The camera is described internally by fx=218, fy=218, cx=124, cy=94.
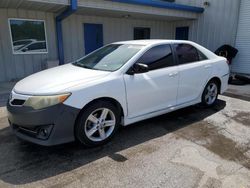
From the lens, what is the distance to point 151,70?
362 centimetres

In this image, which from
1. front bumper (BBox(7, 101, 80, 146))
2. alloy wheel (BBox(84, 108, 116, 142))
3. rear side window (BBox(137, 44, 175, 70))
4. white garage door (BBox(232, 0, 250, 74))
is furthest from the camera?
white garage door (BBox(232, 0, 250, 74))

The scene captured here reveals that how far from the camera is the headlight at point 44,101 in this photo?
8.82 ft

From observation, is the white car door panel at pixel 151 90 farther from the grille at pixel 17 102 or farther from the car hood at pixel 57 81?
the grille at pixel 17 102

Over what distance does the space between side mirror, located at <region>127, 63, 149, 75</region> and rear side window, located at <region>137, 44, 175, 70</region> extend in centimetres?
16

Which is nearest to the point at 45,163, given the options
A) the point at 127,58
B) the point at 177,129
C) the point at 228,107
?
the point at 127,58

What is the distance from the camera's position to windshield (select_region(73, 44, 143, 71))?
347 centimetres

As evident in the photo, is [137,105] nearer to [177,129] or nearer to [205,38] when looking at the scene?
[177,129]

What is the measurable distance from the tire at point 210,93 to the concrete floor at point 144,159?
822 millimetres

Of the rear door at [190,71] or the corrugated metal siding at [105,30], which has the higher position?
the corrugated metal siding at [105,30]

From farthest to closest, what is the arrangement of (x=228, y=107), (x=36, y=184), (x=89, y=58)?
1. (x=228, y=107)
2. (x=89, y=58)
3. (x=36, y=184)

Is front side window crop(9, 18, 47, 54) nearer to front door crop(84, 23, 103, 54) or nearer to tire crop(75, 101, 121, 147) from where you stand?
front door crop(84, 23, 103, 54)

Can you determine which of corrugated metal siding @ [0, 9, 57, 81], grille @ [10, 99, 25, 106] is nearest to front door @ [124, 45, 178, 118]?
grille @ [10, 99, 25, 106]

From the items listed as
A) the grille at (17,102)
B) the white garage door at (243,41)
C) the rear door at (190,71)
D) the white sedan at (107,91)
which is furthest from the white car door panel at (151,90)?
the white garage door at (243,41)

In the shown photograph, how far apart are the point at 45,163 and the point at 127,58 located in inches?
76.1
